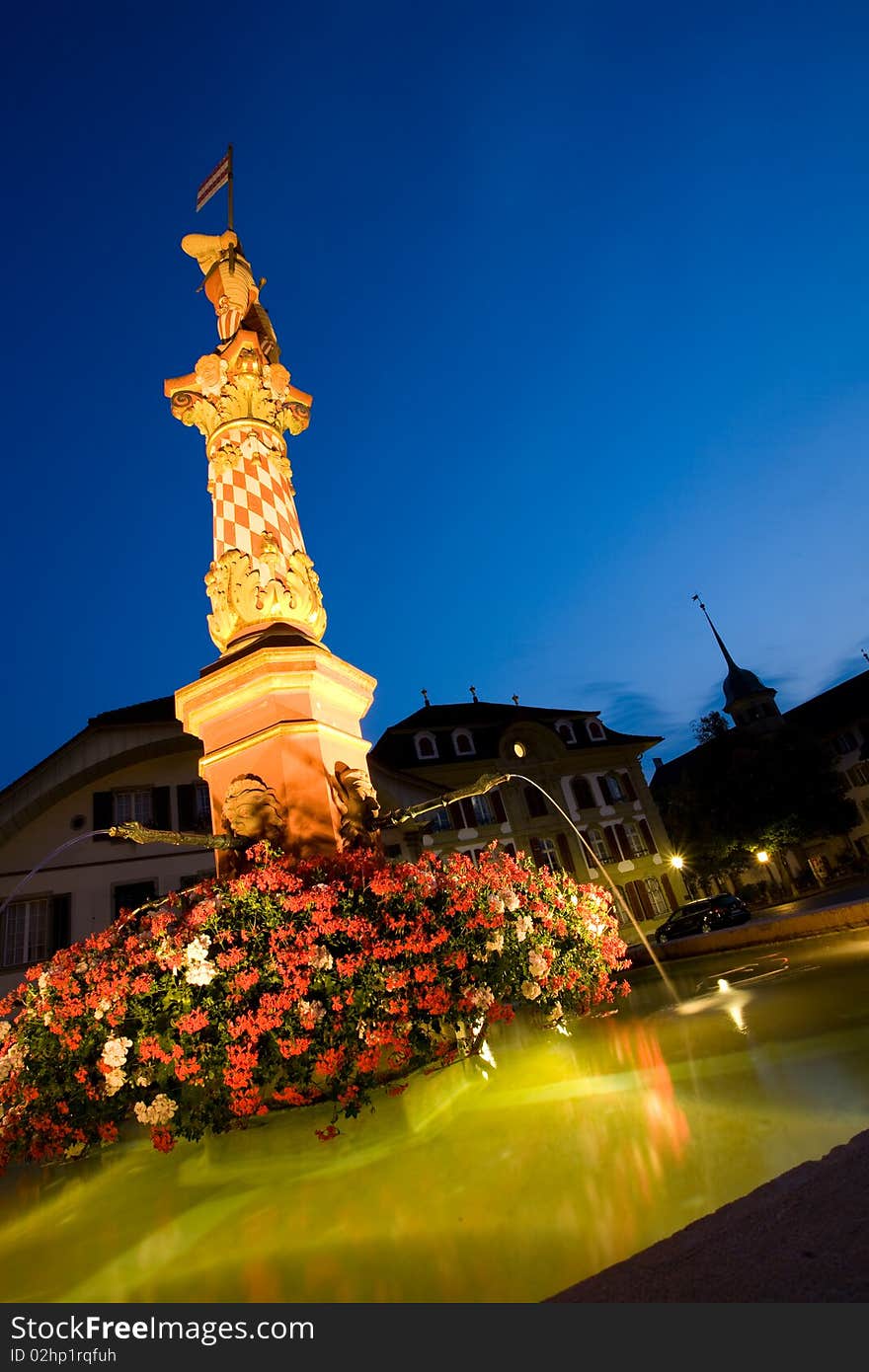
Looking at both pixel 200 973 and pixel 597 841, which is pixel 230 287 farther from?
pixel 597 841

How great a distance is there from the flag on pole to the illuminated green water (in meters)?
12.0

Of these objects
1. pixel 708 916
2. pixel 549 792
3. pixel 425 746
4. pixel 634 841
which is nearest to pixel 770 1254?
pixel 708 916

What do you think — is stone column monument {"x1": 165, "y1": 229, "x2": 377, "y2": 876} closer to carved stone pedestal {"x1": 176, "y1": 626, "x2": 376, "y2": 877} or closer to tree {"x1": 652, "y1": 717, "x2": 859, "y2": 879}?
carved stone pedestal {"x1": 176, "y1": 626, "x2": 376, "y2": 877}

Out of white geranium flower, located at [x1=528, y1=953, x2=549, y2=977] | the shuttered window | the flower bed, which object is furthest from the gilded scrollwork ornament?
the shuttered window

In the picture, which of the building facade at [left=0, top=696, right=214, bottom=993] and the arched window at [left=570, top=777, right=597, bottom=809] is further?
the arched window at [left=570, top=777, right=597, bottom=809]

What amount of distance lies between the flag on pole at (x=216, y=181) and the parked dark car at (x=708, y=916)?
20708mm

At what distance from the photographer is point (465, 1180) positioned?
2.71 m

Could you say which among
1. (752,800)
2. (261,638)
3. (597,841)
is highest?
(752,800)

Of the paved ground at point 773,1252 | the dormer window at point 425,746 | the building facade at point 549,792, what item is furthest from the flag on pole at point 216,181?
the dormer window at point 425,746

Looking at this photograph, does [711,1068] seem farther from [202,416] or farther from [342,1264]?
[202,416]

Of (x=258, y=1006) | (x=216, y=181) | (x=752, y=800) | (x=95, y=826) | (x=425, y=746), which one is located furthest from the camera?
(x=752, y=800)

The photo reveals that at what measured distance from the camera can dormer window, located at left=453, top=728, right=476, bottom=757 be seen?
36.3 meters

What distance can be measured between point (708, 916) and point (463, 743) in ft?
59.5

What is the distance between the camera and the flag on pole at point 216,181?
980 centimetres
